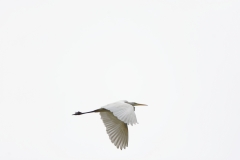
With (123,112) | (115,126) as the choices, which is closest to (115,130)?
(115,126)

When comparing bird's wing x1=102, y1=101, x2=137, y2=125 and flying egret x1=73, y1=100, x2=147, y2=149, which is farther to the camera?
flying egret x1=73, y1=100, x2=147, y2=149

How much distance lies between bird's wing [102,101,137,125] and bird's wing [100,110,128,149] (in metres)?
0.55

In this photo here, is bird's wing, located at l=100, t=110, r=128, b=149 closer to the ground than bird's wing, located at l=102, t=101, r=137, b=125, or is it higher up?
closer to the ground

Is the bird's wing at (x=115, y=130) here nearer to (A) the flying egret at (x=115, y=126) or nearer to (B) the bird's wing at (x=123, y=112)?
(A) the flying egret at (x=115, y=126)

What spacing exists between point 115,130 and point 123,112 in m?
1.10

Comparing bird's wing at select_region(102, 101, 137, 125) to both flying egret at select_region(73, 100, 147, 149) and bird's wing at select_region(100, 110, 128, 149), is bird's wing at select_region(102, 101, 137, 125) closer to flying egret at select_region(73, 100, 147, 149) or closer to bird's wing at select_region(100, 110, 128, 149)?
flying egret at select_region(73, 100, 147, 149)

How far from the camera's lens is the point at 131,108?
11.8 m

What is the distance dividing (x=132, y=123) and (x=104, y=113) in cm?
167

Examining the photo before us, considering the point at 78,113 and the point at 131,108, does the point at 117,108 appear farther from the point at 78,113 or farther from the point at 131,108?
the point at 78,113

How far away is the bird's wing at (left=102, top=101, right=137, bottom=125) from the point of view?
1117 cm

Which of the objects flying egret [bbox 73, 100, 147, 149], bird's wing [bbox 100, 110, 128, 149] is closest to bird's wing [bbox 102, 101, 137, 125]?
flying egret [bbox 73, 100, 147, 149]

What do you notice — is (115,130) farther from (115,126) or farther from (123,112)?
(123,112)

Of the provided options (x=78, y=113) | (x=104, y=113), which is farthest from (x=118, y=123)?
(x=78, y=113)

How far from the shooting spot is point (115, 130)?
40.9 feet
